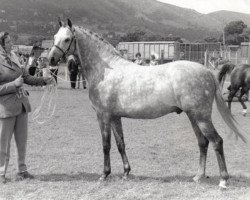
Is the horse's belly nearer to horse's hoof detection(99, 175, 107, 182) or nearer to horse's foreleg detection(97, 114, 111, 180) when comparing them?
horse's foreleg detection(97, 114, 111, 180)

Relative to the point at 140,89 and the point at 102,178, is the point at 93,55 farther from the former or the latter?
the point at 102,178

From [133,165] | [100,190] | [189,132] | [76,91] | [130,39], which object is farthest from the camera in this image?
[130,39]

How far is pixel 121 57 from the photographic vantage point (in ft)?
20.4

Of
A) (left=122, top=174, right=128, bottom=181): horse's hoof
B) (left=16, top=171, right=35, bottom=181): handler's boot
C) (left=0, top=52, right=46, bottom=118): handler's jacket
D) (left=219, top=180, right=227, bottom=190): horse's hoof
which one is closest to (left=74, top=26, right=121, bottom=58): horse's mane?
(left=0, top=52, right=46, bottom=118): handler's jacket

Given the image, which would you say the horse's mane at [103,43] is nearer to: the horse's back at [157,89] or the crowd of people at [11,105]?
the horse's back at [157,89]

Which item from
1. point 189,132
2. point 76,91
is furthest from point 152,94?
point 76,91

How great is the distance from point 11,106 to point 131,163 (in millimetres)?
2614

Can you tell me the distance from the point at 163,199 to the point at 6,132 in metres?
2.70

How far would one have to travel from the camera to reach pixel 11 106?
5.90 metres

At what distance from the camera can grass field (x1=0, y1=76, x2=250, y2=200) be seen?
5.45m

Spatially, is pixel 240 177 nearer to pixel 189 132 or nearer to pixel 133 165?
pixel 133 165

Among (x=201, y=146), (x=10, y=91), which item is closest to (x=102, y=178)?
(x=201, y=146)

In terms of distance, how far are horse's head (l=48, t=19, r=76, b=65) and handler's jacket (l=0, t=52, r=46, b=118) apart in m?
0.65

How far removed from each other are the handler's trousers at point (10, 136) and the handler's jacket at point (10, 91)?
150 mm
